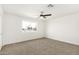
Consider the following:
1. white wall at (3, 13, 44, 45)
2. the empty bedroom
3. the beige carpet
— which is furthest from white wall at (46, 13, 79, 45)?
white wall at (3, 13, 44, 45)

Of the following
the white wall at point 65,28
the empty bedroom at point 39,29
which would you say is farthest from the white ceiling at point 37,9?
the white wall at point 65,28

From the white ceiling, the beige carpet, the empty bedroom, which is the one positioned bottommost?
the beige carpet

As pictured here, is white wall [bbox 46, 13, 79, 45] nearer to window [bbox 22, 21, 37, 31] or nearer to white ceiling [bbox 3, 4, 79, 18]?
white ceiling [bbox 3, 4, 79, 18]

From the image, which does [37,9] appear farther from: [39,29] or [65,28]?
[65,28]

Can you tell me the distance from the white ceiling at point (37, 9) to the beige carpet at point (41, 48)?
52 cm

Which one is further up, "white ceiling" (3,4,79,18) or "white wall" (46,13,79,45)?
"white ceiling" (3,4,79,18)

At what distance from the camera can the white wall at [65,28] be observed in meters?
1.40

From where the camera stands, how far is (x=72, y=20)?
1.43m

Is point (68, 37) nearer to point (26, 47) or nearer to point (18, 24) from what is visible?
point (26, 47)

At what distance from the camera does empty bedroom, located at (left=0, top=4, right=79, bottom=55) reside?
137 cm

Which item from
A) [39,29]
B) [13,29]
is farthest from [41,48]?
[13,29]

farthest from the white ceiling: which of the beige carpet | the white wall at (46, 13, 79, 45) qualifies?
the beige carpet
